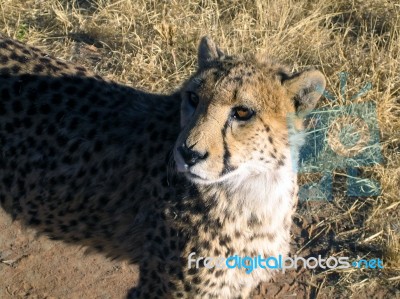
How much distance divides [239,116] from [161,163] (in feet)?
1.72

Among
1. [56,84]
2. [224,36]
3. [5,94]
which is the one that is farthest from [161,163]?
[224,36]

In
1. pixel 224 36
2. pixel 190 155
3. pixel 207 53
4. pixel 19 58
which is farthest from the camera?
pixel 224 36

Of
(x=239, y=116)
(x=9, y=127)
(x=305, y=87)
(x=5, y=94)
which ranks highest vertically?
(x=305, y=87)

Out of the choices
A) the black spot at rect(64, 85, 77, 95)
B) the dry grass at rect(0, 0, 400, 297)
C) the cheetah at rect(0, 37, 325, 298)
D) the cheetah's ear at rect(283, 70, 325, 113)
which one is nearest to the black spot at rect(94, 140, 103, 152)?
the cheetah at rect(0, 37, 325, 298)

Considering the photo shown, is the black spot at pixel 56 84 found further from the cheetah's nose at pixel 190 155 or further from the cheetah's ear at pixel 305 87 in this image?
the cheetah's ear at pixel 305 87

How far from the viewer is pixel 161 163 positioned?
274 centimetres

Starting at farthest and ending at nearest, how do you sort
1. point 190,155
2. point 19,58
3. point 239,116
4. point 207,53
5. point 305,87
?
point 19,58, point 207,53, point 305,87, point 239,116, point 190,155

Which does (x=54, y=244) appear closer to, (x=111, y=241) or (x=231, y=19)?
(x=111, y=241)

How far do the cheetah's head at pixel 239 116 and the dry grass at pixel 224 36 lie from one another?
5.01ft

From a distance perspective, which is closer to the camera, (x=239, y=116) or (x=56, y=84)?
(x=239, y=116)

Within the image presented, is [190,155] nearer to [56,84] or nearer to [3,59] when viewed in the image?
[56,84]

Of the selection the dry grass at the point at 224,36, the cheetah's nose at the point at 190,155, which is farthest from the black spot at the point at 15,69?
the dry grass at the point at 224,36

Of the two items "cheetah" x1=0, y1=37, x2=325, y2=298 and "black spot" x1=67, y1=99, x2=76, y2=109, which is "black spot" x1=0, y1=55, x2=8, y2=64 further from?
"black spot" x1=67, y1=99, x2=76, y2=109

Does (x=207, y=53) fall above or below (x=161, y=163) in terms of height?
above
